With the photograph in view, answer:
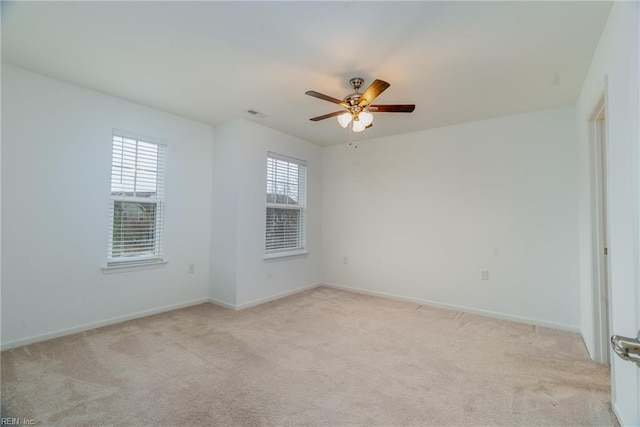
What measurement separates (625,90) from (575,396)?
1953mm

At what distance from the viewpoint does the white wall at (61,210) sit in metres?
2.58

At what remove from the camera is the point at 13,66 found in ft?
8.45

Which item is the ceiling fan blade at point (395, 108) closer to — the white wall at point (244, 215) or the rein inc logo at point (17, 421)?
the white wall at point (244, 215)

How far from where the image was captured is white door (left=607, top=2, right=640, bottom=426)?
4.23 feet

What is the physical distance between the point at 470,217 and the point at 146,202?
4.16m

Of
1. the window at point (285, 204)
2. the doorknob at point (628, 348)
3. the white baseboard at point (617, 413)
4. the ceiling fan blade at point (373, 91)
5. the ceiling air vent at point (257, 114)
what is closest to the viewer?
the doorknob at point (628, 348)

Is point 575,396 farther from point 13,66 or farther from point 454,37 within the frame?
point 13,66

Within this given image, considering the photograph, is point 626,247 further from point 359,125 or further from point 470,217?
point 470,217

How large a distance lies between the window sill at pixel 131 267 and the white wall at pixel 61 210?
5 cm

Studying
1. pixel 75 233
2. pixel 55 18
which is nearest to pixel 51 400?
pixel 75 233

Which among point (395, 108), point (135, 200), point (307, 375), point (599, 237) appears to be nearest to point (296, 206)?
point (135, 200)

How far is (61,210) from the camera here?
285 centimetres

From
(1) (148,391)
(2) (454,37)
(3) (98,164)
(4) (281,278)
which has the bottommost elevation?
(1) (148,391)

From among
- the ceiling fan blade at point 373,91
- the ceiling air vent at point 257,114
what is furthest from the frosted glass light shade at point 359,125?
the ceiling air vent at point 257,114
